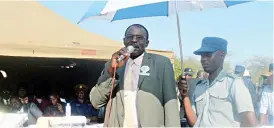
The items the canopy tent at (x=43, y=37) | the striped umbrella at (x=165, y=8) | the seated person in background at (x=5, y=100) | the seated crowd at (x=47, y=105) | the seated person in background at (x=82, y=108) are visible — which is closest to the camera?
the striped umbrella at (x=165, y=8)

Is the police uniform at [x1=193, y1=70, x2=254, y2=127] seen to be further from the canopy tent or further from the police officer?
the canopy tent

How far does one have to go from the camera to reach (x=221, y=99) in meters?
2.46

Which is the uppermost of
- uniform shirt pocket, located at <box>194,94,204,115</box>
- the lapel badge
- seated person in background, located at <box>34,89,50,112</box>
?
the lapel badge

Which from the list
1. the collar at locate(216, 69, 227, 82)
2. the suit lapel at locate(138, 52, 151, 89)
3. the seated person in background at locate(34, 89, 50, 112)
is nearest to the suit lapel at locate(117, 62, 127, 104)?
the suit lapel at locate(138, 52, 151, 89)

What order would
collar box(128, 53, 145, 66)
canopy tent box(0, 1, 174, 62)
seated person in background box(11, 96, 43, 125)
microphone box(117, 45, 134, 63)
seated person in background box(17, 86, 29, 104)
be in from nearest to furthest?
microphone box(117, 45, 134, 63) → collar box(128, 53, 145, 66) → canopy tent box(0, 1, 174, 62) → seated person in background box(11, 96, 43, 125) → seated person in background box(17, 86, 29, 104)

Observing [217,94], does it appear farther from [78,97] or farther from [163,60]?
[78,97]

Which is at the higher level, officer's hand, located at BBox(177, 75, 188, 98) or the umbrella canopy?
the umbrella canopy

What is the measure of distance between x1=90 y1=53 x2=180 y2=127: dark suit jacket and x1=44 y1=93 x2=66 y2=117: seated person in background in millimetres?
3312

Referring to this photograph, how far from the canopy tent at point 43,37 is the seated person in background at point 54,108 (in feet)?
3.14

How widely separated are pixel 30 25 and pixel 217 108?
186 inches

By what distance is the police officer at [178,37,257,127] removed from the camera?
239cm

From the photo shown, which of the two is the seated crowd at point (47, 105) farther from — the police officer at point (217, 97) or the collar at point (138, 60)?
the police officer at point (217, 97)

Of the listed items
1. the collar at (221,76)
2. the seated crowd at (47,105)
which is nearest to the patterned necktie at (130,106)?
the collar at (221,76)

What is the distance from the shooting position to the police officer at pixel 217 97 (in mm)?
2387
